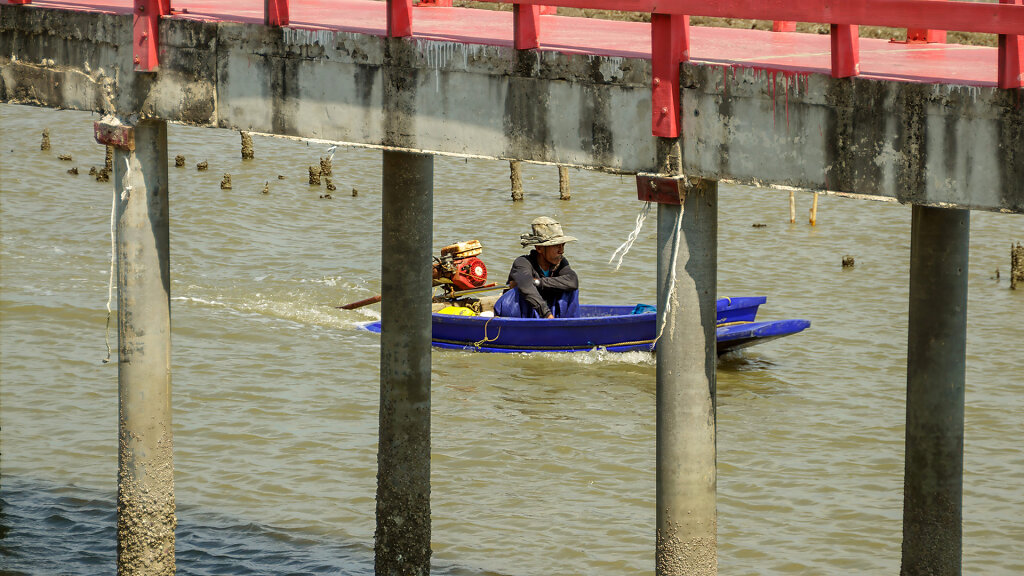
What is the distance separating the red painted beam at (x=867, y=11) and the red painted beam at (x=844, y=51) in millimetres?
57

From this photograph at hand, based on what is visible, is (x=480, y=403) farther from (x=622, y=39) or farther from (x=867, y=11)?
(x=867, y=11)

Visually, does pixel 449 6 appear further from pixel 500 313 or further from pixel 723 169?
pixel 500 313

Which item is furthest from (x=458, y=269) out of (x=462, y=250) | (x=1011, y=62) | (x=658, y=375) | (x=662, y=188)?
(x=1011, y=62)

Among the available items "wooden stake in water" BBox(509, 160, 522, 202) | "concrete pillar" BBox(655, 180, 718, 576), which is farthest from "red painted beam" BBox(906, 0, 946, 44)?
"wooden stake in water" BBox(509, 160, 522, 202)

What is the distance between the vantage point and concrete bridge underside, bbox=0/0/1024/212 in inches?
225

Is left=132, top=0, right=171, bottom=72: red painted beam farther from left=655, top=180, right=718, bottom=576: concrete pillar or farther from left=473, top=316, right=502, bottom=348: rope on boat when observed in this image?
left=473, top=316, right=502, bottom=348: rope on boat

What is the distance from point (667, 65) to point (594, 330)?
A: 948 cm

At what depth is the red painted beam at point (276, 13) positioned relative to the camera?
7426 mm

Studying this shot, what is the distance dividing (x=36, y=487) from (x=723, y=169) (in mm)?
7453

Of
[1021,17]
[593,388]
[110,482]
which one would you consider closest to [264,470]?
[110,482]

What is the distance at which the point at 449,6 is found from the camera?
386 inches

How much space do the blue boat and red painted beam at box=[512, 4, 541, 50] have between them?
348 inches

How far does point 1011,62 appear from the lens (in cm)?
548

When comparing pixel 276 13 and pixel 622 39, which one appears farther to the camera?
pixel 622 39
